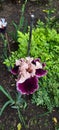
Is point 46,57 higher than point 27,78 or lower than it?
lower

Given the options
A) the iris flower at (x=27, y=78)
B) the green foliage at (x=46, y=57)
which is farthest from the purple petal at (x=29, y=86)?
the green foliage at (x=46, y=57)

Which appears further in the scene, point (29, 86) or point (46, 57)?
point (46, 57)

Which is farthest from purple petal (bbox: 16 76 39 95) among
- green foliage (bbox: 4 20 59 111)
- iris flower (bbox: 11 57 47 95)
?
green foliage (bbox: 4 20 59 111)

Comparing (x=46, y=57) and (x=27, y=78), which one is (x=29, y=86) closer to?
(x=27, y=78)

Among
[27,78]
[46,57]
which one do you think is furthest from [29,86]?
[46,57]

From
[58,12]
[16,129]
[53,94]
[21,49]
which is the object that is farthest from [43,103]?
[58,12]

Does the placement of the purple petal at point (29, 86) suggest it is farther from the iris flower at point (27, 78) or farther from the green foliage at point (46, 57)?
the green foliage at point (46, 57)

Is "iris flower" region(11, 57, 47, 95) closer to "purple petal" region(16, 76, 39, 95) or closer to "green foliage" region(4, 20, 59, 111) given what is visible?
"purple petal" region(16, 76, 39, 95)
